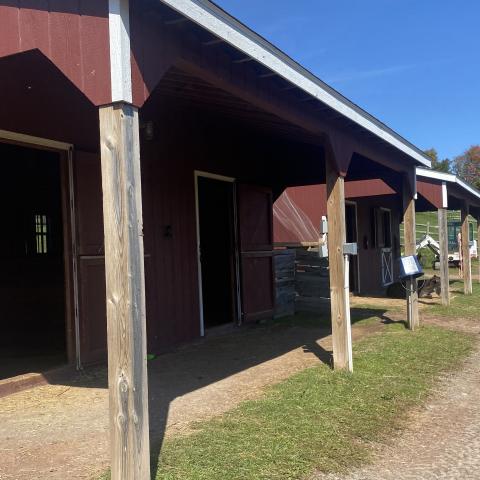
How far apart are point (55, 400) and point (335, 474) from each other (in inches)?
108

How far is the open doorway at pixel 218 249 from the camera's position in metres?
9.23

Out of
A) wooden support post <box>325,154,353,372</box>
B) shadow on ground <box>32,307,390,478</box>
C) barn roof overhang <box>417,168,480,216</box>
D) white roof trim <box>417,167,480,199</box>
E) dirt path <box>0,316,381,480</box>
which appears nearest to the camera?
dirt path <box>0,316,381,480</box>

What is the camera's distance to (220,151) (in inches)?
336

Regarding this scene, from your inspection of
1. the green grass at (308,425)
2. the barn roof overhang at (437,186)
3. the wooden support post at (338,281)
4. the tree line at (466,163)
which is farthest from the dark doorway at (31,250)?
the tree line at (466,163)

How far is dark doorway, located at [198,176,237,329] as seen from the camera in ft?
30.4

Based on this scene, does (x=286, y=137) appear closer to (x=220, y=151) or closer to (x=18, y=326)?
(x=220, y=151)

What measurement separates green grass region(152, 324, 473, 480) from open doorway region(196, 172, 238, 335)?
10.5 feet

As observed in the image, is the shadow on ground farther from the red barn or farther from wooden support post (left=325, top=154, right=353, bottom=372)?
wooden support post (left=325, top=154, right=353, bottom=372)

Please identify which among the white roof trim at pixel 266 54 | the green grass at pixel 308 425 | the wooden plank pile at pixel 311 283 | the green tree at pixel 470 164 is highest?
the green tree at pixel 470 164

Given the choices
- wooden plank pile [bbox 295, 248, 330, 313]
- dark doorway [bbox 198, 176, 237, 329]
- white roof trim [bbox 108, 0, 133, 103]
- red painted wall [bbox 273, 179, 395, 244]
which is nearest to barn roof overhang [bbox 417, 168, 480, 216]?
red painted wall [bbox 273, 179, 395, 244]

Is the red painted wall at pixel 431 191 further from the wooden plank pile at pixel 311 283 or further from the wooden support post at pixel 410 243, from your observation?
the wooden support post at pixel 410 243

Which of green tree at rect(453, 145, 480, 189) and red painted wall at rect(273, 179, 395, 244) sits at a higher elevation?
green tree at rect(453, 145, 480, 189)

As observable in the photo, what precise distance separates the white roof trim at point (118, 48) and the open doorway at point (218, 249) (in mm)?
5304

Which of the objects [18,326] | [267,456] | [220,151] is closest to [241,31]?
[267,456]
